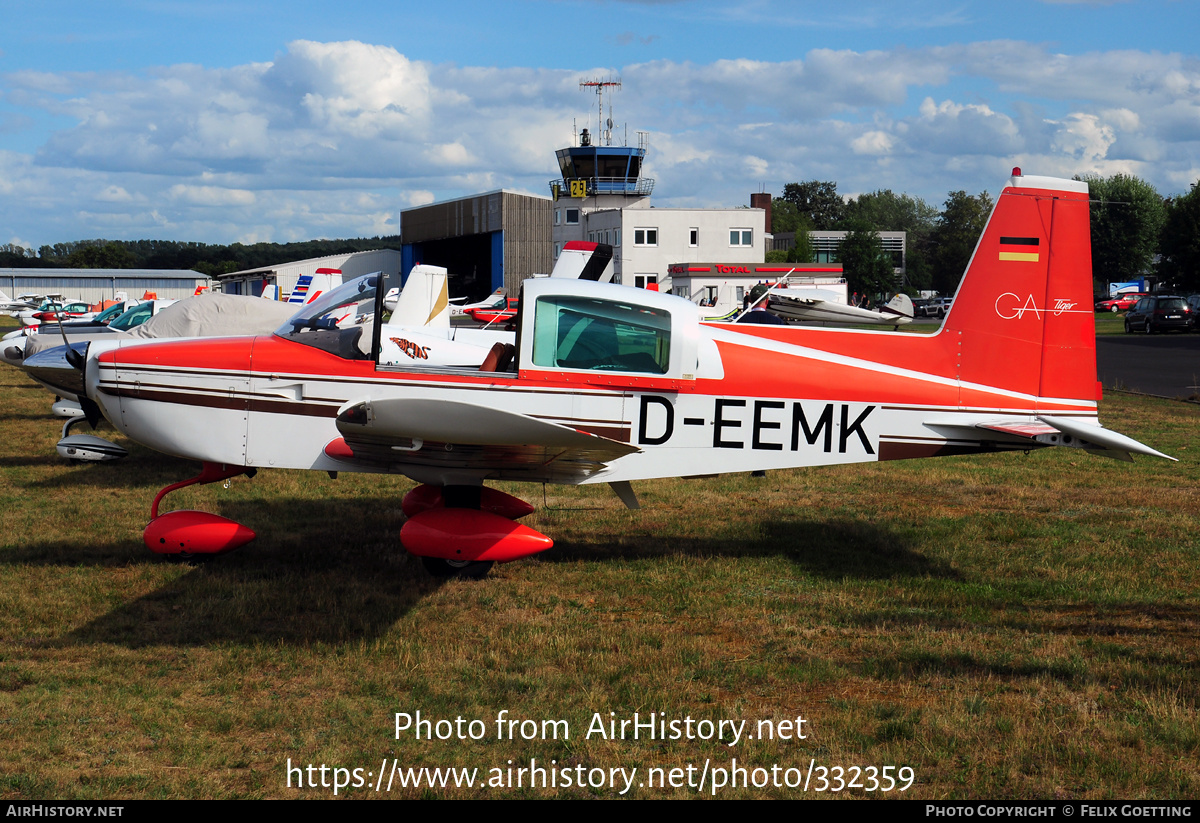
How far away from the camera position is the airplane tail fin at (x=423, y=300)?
1249cm

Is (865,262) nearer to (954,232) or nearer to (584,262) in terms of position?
(954,232)

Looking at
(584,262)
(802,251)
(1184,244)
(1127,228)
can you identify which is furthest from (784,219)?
(584,262)

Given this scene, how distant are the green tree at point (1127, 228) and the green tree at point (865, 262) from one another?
2200 cm

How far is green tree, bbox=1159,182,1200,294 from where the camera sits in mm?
57188

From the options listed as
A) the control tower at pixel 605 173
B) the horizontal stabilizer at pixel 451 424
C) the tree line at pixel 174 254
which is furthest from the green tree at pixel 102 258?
the horizontal stabilizer at pixel 451 424

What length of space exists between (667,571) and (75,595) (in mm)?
4170

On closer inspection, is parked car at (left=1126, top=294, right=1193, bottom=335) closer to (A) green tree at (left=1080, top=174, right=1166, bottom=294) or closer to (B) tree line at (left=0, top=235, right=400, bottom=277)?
(A) green tree at (left=1080, top=174, right=1166, bottom=294)

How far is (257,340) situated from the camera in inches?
261

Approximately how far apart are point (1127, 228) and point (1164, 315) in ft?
150

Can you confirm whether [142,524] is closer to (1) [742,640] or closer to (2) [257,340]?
(2) [257,340]

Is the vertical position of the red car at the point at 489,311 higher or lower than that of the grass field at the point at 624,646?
higher

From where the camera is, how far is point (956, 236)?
11619 centimetres

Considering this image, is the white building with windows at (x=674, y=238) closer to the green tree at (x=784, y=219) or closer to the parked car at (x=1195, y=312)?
the parked car at (x=1195, y=312)

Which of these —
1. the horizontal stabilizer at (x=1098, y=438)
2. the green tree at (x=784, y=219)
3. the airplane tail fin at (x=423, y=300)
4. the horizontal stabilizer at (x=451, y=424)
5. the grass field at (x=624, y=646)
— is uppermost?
the green tree at (x=784, y=219)
